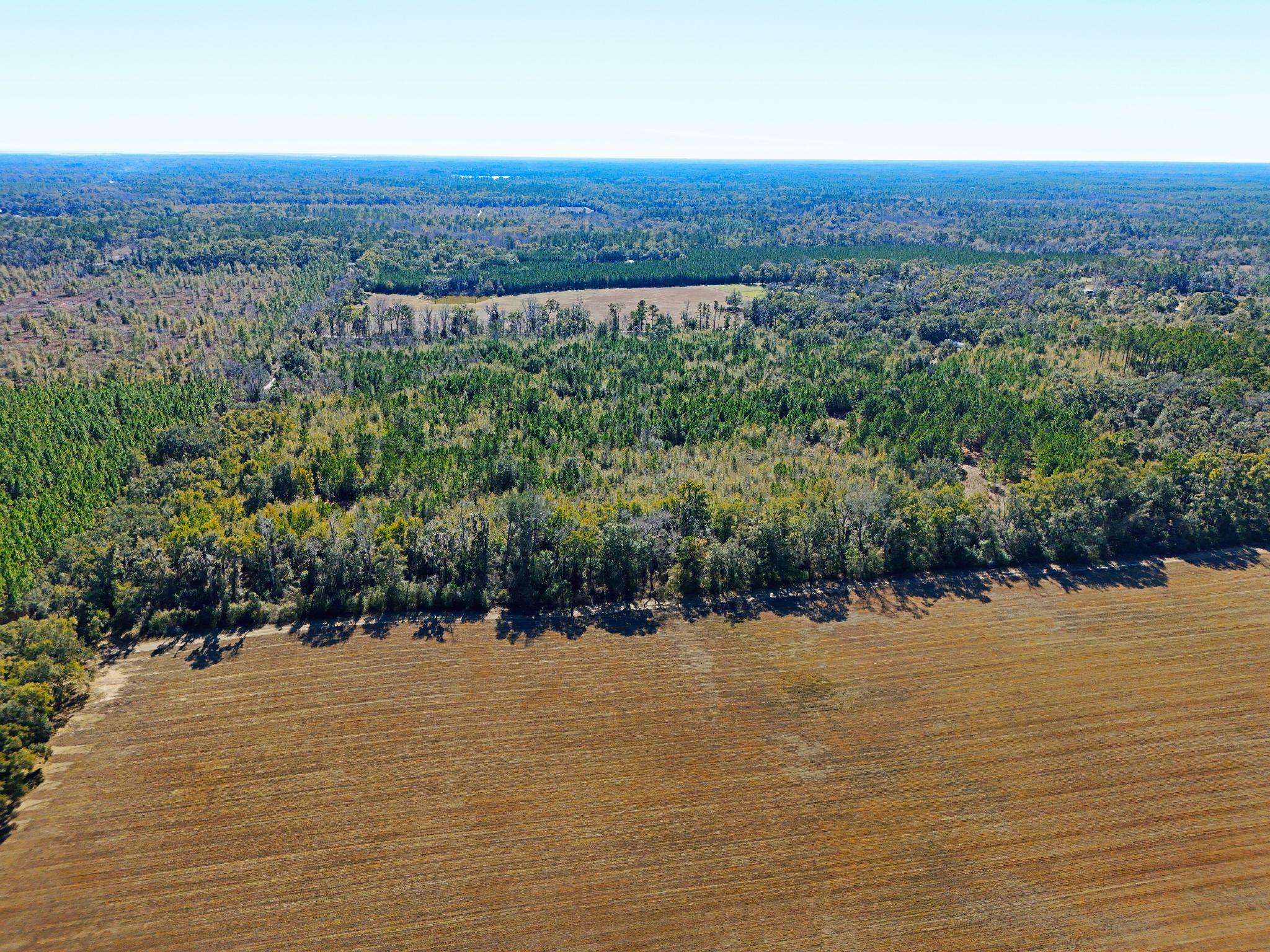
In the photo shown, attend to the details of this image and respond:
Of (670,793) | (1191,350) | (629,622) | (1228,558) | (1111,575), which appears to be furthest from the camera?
(1191,350)

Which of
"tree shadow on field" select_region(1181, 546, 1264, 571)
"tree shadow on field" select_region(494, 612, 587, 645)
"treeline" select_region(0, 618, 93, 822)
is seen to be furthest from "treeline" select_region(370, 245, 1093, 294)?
"treeline" select_region(0, 618, 93, 822)

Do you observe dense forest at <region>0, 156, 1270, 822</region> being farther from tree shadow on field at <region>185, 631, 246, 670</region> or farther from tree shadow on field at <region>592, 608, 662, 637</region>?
tree shadow on field at <region>592, 608, 662, 637</region>

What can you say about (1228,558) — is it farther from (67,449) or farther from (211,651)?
(67,449)

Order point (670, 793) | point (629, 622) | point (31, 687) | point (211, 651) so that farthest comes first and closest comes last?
point (629, 622), point (211, 651), point (31, 687), point (670, 793)

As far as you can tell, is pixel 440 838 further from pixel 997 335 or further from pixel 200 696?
pixel 997 335

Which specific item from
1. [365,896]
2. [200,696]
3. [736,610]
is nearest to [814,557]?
[736,610]

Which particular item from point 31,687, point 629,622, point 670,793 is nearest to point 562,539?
point 629,622

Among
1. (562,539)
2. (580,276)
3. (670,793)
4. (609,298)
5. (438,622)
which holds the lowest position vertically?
(670,793)
